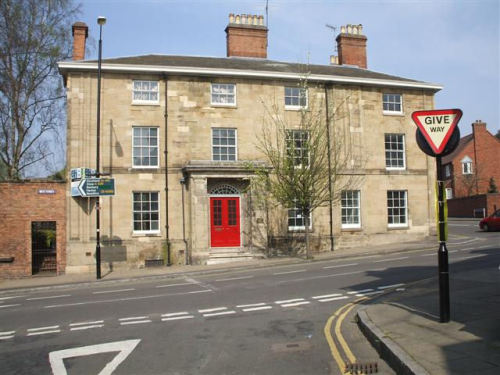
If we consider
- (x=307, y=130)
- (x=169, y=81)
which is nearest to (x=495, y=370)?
(x=307, y=130)

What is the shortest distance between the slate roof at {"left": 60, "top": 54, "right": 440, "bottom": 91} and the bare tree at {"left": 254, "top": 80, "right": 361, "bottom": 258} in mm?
2291

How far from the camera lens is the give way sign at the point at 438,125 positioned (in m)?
7.36

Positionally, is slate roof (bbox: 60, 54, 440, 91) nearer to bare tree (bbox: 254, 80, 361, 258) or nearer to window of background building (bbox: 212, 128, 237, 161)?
bare tree (bbox: 254, 80, 361, 258)

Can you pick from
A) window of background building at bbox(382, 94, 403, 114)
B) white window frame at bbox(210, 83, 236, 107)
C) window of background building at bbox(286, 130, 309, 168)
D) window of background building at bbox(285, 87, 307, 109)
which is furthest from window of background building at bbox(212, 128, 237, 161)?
window of background building at bbox(382, 94, 403, 114)

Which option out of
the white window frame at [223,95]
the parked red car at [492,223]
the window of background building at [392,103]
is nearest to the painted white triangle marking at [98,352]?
the white window frame at [223,95]

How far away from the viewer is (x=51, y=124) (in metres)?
30.0

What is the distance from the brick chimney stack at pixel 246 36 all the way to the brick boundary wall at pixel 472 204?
1105 inches

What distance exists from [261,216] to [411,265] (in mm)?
8042

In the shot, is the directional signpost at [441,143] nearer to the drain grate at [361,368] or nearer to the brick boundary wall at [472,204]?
the drain grate at [361,368]

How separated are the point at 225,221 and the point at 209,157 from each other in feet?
10.9

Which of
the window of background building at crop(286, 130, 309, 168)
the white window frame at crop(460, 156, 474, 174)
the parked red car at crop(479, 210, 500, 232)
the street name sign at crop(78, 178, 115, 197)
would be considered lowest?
the parked red car at crop(479, 210, 500, 232)

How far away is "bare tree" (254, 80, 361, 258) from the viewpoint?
66.7 feet

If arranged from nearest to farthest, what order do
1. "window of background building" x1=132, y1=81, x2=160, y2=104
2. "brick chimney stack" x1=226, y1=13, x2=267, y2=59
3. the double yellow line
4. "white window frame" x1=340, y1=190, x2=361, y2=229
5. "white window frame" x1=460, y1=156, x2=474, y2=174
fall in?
the double yellow line → "window of background building" x1=132, y1=81, x2=160, y2=104 → "white window frame" x1=340, y1=190, x2=361, y2=229 → "brick chimney stack" x1=226, y1=13, x2=267, y2=59 → "white window frame" x1=460, y1=156, x2=474, y2=174

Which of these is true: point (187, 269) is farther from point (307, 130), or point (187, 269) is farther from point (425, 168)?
point (425, 168)
